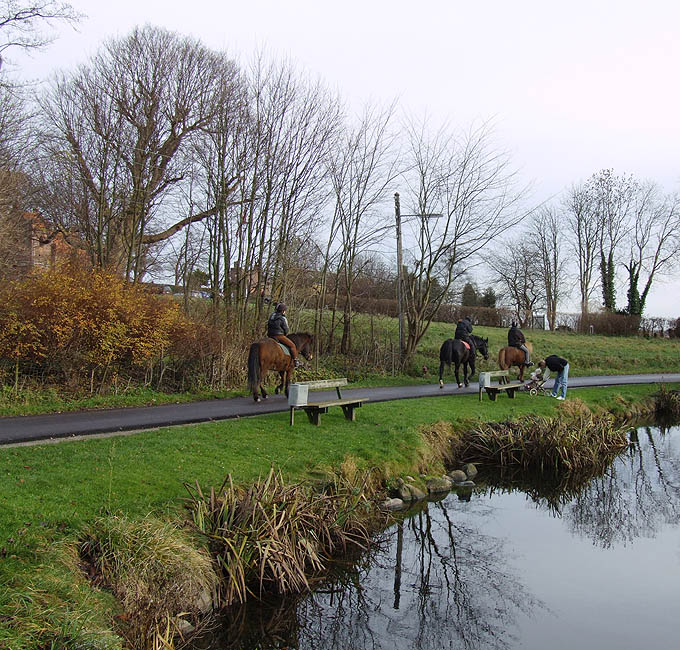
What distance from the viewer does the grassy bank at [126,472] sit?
458cm

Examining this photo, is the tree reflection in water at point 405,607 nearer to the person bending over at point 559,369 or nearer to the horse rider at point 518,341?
the person bending over at point 559,369

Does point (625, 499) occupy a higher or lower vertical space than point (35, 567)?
lower

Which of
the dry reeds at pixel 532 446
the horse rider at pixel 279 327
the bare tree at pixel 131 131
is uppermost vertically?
the bare tree at pixel 131 131

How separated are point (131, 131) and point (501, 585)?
16.9 metres

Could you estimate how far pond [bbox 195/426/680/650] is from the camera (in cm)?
593

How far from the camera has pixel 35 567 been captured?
490 cm

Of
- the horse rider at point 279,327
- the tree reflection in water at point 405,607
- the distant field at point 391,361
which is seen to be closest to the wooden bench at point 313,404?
the horse rider at point 279,327

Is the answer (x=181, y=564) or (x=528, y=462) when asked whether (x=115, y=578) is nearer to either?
(x=181, y=564)

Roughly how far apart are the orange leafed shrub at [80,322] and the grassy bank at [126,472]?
4543 millimetres

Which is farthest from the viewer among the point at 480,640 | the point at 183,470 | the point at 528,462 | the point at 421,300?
the point at 421,300

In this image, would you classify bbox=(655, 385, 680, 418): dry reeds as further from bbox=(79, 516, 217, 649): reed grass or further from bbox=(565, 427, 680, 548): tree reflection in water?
bbox=(79, 516, 217, 649): reed grass

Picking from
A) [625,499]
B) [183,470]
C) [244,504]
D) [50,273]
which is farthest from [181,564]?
[50,273]

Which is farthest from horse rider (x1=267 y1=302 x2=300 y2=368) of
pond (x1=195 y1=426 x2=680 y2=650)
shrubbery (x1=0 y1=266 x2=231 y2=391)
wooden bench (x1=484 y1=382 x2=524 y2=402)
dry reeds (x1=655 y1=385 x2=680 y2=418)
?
dry reeds (x1=655 y1=385 x2=680 y2=418)

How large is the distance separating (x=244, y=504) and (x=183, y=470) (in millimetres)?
1671
